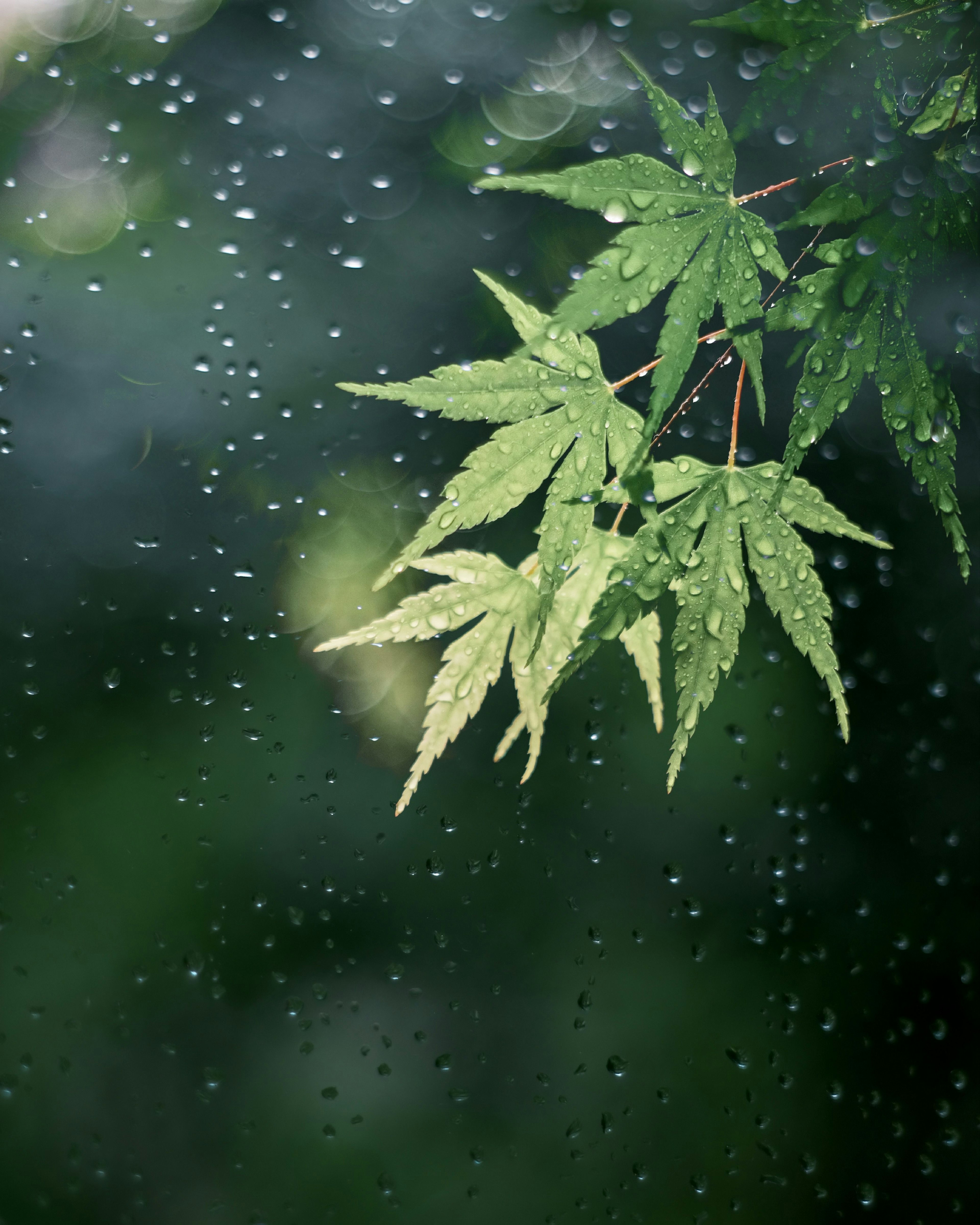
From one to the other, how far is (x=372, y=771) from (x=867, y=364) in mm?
664

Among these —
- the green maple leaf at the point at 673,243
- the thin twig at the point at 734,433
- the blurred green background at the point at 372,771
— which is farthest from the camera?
the blurred green background at the point at 372,771

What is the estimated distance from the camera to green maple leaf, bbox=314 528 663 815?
1.61 feet

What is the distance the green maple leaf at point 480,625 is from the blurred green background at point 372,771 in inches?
12.0

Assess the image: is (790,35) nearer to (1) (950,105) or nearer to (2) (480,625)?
(1) (950,105)

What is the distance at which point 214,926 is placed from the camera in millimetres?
868

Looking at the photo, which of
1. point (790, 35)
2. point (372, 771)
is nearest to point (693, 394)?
point (790, 35)

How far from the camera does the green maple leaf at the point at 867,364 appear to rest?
0.39 m

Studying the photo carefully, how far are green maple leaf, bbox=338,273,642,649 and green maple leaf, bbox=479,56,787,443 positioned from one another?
2.4 inches

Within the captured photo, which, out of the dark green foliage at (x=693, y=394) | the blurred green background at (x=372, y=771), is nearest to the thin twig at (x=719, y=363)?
the dark green foliage at (x=693, y=394)

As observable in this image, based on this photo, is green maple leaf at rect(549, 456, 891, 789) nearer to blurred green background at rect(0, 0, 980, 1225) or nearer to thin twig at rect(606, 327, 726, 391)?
thin twig at rect(606, 327, 726, 391)

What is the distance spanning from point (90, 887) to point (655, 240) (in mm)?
903

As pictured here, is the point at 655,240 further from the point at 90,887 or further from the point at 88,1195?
the point at 88,1195

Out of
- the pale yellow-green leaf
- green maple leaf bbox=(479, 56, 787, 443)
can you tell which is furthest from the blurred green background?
green maple leaf bbox=(479, 56, 787, 443)

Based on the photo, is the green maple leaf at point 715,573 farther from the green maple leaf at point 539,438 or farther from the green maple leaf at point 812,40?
the green maple leaf at point 812,40
